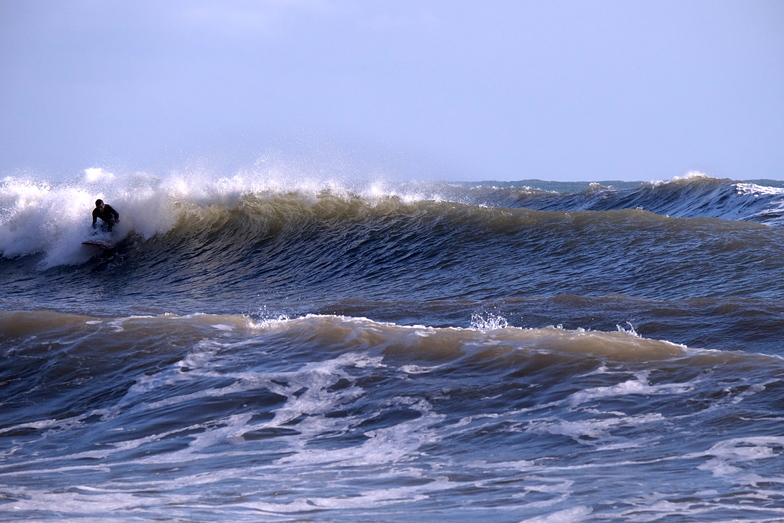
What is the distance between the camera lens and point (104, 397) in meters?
5.95

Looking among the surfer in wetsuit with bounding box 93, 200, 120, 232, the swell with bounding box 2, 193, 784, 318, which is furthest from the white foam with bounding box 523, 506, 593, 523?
the surfer in wetsuit with bounding box 93, 200, 120, 232

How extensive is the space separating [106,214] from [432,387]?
12.7 metres

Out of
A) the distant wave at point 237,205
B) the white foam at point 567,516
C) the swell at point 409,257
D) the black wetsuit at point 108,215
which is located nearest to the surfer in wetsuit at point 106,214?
the black wetsuit at point 108,215

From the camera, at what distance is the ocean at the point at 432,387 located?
362 centimetres

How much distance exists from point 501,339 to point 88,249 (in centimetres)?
1217

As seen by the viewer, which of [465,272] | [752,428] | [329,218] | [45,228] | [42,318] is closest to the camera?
[752,428]

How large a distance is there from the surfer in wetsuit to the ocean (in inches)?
132

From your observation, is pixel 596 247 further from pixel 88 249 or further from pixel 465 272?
pixel 88 249

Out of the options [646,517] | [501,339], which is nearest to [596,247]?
[501,339]

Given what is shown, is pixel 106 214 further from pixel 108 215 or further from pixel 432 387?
pixel 432 387

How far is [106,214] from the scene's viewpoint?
636 inches

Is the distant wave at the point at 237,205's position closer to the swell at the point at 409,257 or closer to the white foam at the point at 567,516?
the swell at the point at 409,257

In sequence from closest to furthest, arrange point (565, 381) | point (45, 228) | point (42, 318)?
point (565, 381)
point (42, 318)
point (45, 228)

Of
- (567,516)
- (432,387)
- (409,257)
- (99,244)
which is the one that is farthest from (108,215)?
(567,516)
